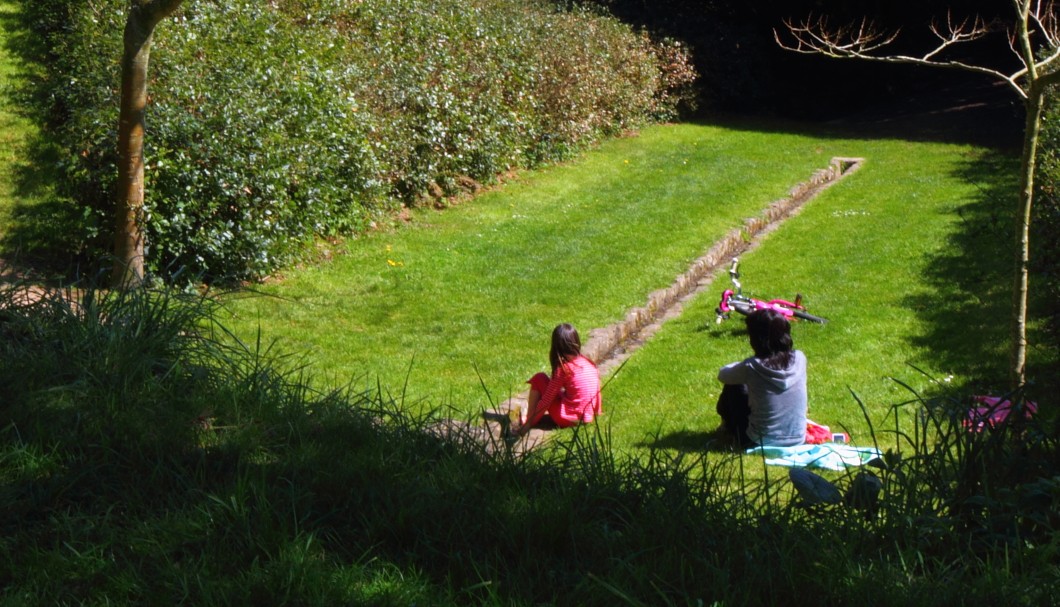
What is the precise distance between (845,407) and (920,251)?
5.15m

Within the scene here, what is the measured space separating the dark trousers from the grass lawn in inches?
8.5

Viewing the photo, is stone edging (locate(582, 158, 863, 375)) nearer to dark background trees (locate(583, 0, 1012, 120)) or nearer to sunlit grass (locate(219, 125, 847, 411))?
sunlit grass (locate(219, 125, 847, 411))

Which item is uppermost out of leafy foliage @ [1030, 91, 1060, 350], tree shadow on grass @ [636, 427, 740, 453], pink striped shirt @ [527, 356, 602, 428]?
leafy foliage @ [1030, 91, 1060, 350]

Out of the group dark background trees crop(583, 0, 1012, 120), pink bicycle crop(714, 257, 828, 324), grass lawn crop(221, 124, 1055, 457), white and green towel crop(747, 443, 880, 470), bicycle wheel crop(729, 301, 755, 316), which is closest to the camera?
white and green towel crop(747, 443, 880, 470)

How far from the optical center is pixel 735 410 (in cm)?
768

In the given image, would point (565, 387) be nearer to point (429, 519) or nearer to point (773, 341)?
point (773, 341)

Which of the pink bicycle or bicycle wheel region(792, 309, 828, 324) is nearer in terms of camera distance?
the pink bicycle

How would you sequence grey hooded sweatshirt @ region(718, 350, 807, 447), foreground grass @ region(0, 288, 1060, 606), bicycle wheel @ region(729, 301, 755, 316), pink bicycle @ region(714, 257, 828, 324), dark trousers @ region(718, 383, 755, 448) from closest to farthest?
foreground grass @ region(0, 288, 1060, 606), grey hooded sweatshirt @ region(718, 350, 807, 447), dark trousers @ region(718, 383, 755, 448), bicycle wheel @ region(729, 301, 755, 316), pink bicycle @ region(714, 257, 828, 324)

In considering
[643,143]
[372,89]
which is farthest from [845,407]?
[643,143]

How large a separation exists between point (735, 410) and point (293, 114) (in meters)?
5.40

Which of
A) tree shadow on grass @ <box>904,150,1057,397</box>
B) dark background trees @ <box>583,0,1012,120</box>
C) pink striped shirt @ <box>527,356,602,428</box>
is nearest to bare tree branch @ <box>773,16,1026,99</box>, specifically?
dark background trees @ <box>583,0,1012,120</box>

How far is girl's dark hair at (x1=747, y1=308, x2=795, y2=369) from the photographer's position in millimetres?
7414

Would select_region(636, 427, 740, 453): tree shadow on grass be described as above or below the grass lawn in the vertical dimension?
below

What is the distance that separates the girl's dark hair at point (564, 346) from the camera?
773 centimetres
